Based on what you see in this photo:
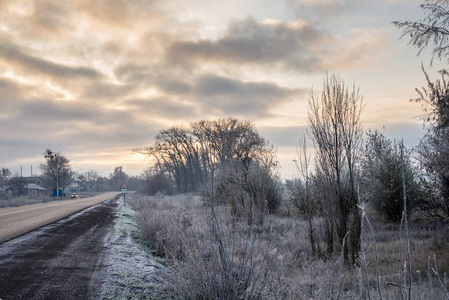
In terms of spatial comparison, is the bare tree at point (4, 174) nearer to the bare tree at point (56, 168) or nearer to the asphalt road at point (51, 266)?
the bare tree at point (56, 168)

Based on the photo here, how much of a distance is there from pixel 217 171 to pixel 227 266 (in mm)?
1579

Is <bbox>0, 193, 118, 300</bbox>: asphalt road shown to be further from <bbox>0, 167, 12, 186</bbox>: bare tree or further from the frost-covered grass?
<bbox>0, 167, 12, 186</bbox>: bare tree

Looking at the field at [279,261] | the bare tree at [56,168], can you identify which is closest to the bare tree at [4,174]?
the bare tree at [56,168]

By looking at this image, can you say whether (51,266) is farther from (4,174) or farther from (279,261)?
(4,174)

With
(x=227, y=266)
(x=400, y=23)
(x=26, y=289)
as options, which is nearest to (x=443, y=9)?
(x=400, y=23)

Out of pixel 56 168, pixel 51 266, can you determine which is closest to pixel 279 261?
pixel 51 266

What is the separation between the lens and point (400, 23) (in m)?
9.42

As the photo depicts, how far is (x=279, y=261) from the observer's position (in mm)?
5492

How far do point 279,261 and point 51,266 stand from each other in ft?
13.0

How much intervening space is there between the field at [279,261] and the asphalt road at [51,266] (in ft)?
4.29

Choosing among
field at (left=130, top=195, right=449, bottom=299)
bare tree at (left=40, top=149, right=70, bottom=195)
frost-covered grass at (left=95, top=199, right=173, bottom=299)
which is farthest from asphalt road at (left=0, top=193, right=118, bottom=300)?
bare tree at (left=40, top=149, right=70, bottom=195)

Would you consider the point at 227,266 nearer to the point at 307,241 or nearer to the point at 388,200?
the point at 307,241

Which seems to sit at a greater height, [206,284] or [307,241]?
[206,284]

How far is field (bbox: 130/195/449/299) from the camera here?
3772 millimetres
